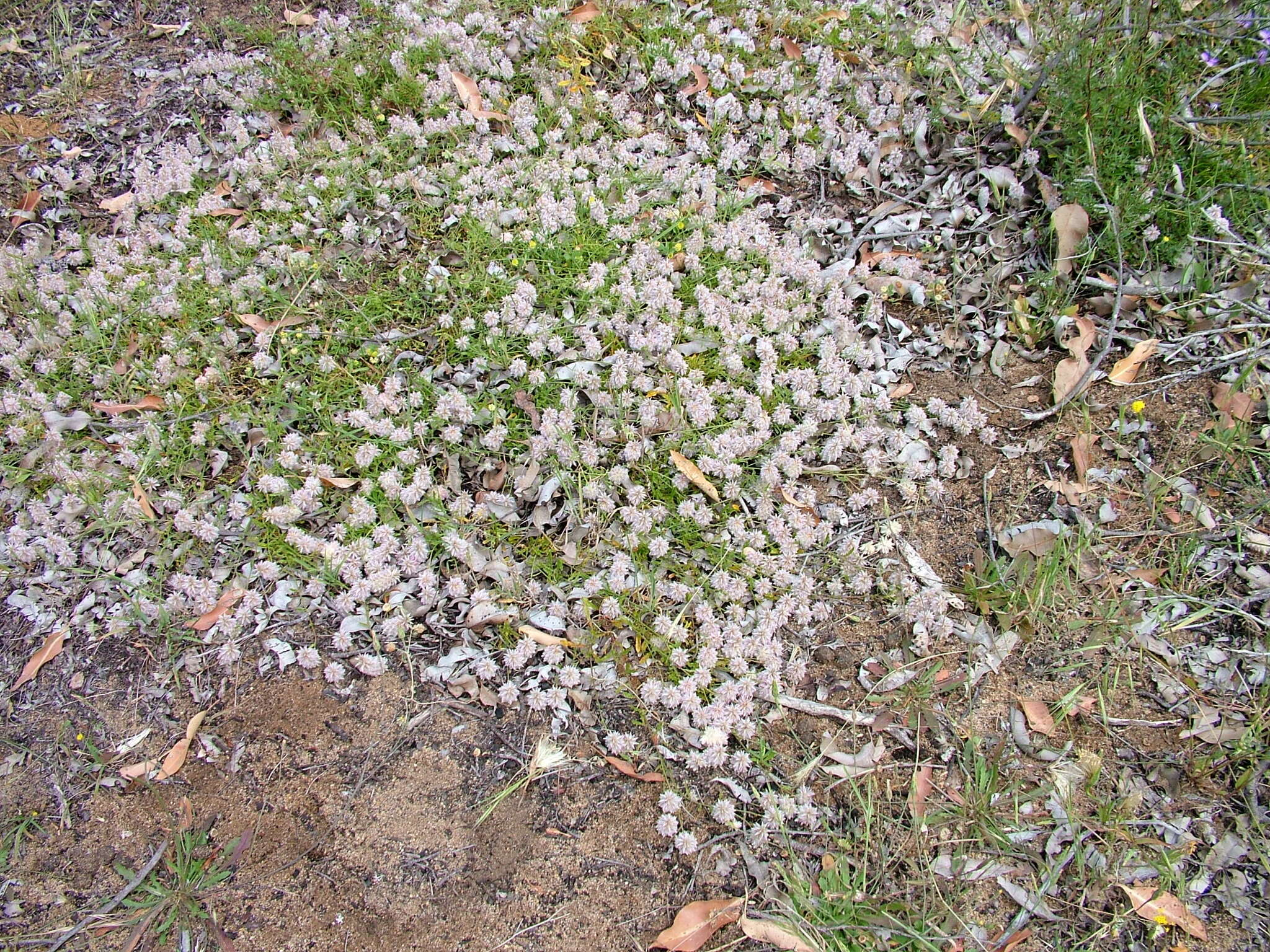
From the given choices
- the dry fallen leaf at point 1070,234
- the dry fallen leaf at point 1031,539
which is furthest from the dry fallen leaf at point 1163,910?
the dry fallen leaf at point 1070,234

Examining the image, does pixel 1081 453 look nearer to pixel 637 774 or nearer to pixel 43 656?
pixel 637 774

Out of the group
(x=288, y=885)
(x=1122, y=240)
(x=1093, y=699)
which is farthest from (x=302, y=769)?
(x=1122, y=240)

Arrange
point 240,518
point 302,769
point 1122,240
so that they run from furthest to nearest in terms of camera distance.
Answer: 1. point 1122,240
2. point 240,518
3. point 302,769

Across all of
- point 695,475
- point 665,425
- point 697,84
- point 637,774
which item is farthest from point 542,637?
point 697,84

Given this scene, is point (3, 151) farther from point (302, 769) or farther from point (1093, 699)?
point (1093, 699)

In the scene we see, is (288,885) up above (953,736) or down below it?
below
